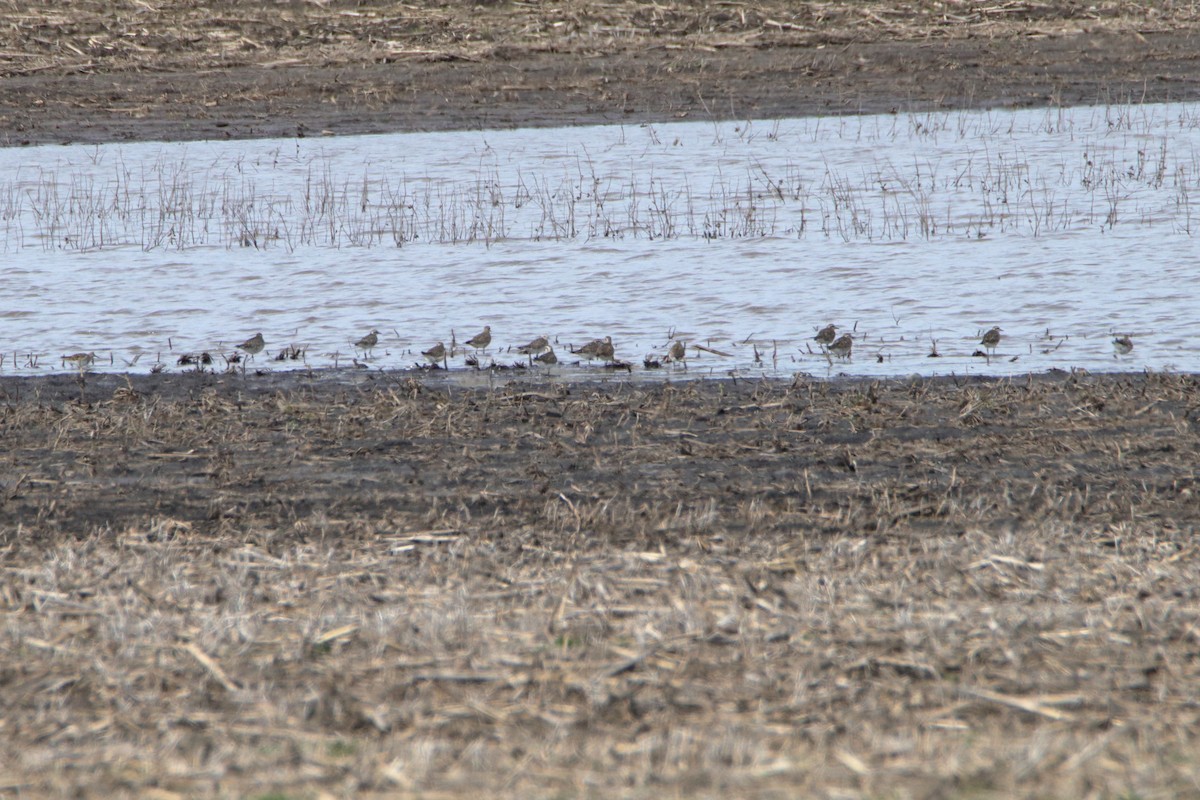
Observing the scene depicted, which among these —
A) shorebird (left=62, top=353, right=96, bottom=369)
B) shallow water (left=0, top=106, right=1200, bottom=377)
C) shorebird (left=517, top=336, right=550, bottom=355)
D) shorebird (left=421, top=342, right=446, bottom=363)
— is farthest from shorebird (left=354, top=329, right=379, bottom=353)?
shorebird (left=62, top=353, right=96, bottom=369)

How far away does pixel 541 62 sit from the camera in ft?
103

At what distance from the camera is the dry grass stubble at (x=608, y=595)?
5117mm

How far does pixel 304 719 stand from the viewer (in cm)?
543

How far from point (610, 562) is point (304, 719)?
2026 mm

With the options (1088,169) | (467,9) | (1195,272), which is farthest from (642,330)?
(467,9)

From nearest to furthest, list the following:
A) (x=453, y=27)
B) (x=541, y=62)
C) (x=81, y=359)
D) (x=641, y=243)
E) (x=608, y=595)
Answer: (x=608, y=595), (x=81, y=359), (x=641, y=243), (x=541, y=62), (x=453, y=27)

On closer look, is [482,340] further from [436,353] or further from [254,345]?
[254,345]

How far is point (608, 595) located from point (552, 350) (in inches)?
243

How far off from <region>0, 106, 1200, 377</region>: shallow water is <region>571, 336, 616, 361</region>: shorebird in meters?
0.44

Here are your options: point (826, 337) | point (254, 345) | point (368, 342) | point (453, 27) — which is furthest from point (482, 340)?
point (453, 27)

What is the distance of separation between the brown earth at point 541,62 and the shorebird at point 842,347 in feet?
50.1

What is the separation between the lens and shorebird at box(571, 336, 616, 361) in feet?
39.4

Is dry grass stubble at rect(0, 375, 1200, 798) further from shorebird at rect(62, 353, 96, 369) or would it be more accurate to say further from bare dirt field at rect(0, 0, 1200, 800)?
shorebird at rect(62, 353, 96, 369)

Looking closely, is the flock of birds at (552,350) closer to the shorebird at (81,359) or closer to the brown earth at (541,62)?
the shorebird at (81,359)
